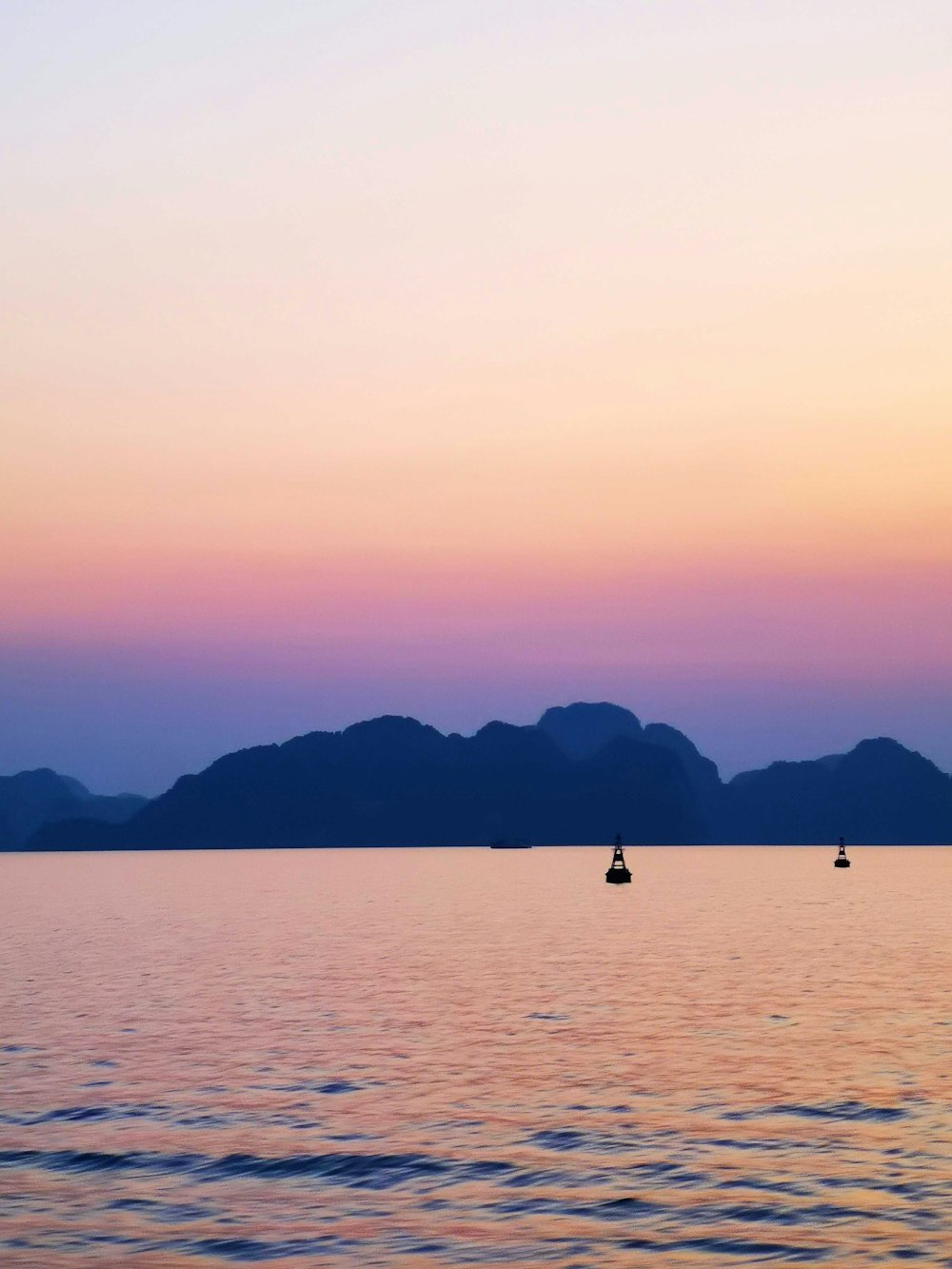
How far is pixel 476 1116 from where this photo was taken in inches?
1447

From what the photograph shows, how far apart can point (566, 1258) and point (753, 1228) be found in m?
3.90

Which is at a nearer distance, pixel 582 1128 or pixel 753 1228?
pixel 753 1228

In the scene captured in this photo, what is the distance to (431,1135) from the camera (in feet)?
113

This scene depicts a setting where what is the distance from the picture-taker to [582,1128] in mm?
35156

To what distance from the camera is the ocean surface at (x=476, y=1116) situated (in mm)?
25984

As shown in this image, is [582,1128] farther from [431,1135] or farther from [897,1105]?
[897,1105]

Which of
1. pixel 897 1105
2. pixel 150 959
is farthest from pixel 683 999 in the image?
pixel 150 959

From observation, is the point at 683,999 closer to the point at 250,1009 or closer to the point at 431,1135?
the point at 250,1009

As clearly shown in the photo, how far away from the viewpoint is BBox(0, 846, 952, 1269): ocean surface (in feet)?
85.3

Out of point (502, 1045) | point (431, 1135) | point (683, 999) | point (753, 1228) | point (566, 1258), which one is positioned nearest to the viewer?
point (566, 1258)

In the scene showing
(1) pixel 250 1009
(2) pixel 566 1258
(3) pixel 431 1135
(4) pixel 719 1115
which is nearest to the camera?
(2) pixel 566 1258

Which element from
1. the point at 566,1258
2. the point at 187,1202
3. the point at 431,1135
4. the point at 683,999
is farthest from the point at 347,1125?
the point at 683,999

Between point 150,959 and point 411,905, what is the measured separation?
290ft

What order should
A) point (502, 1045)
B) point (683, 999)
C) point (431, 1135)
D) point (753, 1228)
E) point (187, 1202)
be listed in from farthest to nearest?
point (683, 999) < point (502, 1045) < point (431, 1135) < point (187, 1202) < point (753, 1228)
